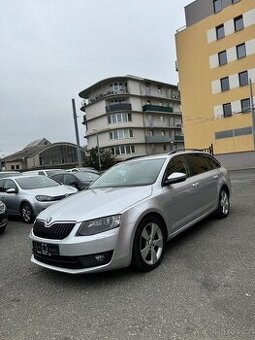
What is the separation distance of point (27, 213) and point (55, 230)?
566cm

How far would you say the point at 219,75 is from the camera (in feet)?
118

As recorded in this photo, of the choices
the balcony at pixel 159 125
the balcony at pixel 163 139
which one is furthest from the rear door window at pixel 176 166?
the balcony at pixel 159 125

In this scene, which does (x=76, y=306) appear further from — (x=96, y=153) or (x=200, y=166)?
(x=96, y=153)

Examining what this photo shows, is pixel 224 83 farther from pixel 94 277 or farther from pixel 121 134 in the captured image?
pixel 94 277

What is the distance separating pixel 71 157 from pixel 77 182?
2378 inches

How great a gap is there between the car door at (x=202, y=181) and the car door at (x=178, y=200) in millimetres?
149

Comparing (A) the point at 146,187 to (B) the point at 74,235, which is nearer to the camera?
(B) the point at 74,235

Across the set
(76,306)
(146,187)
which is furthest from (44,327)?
(146,187)

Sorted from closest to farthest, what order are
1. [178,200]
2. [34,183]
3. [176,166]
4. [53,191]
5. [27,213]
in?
[178,200]
[176,166]
[27,213]
[53,191]
[34,183]

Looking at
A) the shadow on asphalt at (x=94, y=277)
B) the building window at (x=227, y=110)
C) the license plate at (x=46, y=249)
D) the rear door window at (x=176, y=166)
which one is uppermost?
the building window at (x=227, y=110)

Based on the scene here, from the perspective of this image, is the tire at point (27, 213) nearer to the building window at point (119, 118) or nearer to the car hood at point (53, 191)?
the car hood at point (53, 191)

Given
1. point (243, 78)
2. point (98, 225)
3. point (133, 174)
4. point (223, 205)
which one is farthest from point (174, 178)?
point (243, 78)

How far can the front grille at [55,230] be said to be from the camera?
4258mm

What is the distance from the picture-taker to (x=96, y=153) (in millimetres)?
50625
